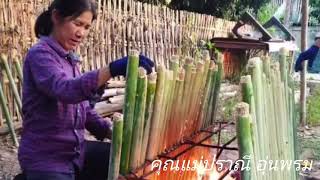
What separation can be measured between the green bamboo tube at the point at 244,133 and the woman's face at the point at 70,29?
0.74 m

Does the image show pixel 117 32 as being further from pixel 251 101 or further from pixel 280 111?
pixel 251 101

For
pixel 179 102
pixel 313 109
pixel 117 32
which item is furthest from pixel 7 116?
pixel 313 109

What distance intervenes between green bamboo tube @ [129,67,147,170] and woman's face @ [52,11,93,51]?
0.40 metres

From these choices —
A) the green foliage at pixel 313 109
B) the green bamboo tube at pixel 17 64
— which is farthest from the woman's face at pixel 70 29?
the green foliage at pixel 313 109

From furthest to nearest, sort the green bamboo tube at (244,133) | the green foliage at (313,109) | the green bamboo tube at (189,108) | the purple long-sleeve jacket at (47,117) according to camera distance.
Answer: the green foliage at (313,109) < the green bamboo tube at (189,108) < the purple long-sleeve jacket at (47,117) < the green bamboo tube at (244,133)

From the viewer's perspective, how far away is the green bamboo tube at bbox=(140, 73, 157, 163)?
1709 millimetres

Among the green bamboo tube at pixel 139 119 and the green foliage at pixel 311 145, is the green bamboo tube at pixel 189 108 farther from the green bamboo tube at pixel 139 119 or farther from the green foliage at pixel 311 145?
the green foliage at pixel 311 145

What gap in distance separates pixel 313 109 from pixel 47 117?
6.77 m

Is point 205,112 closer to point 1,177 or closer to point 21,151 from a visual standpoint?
point 21,151

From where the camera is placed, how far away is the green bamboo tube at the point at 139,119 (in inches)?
65.3

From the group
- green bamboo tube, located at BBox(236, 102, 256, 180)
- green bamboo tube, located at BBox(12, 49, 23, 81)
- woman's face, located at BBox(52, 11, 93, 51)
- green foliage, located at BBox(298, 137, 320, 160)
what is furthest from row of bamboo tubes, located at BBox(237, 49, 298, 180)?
green bamboo tube, located at BBox(12, 49, 23, 81)

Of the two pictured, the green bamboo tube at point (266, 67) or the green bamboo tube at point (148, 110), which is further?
the green bamboo tube at point (266, 67)

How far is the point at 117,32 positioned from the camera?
664cm

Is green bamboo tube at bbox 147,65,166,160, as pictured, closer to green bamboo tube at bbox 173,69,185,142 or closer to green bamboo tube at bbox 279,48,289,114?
green bamboo tube at bbox 173,69,185,142
